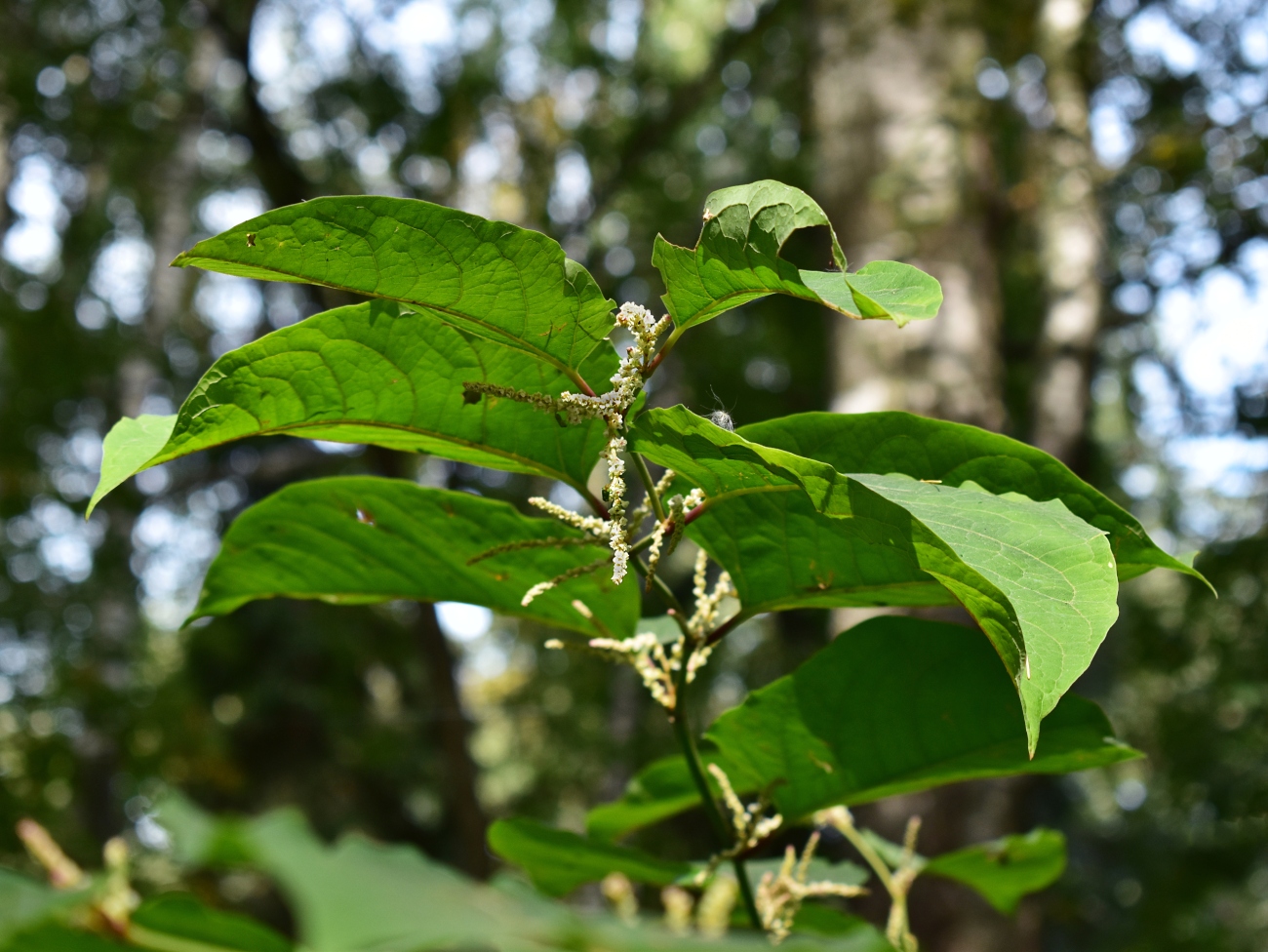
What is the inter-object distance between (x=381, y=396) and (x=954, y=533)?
40 cm

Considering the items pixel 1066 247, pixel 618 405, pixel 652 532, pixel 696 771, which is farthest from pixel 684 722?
pixel 1066 247

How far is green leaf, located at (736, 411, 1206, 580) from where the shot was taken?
668mm

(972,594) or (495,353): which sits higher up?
(495,353)

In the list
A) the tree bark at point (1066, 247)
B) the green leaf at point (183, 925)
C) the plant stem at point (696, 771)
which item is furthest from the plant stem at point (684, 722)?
the tree bark at point (1066, 247)

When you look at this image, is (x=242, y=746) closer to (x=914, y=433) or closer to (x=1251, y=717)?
(x=1251, y=717)

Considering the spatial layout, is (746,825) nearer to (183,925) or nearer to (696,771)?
(696,771)

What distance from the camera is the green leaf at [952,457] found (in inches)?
26.3

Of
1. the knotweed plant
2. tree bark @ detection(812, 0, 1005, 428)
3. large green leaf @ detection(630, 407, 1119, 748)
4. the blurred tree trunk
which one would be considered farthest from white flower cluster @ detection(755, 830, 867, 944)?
tree bark @ detection(812, 0, 1005, 428)

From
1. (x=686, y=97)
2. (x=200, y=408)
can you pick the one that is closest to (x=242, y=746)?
(x=686, y=97)

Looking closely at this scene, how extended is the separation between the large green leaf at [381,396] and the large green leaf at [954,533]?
107 mm

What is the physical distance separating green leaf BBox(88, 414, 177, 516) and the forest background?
0.91m

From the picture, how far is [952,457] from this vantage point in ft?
2.26

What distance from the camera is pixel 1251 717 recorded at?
4.66m

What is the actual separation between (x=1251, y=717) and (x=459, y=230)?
A: 528cm
